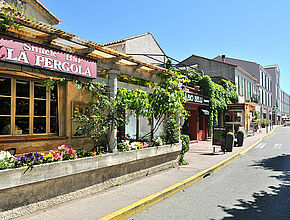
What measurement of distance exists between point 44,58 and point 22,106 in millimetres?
2986

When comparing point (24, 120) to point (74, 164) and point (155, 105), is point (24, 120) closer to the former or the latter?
point (74, 164)

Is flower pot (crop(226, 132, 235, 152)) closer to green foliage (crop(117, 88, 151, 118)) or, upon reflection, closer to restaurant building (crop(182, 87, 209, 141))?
restaurant building (crop(182, 87, 209, 141))

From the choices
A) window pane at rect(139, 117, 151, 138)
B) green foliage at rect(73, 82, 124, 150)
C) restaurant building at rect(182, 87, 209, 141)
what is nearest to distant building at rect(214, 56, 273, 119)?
restaurant building at rect(182, 87, 209, 141)

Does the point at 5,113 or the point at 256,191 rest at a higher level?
the point at 5,113

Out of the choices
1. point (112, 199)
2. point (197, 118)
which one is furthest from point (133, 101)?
point (197, 118)

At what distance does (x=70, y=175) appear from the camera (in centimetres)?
→ 500

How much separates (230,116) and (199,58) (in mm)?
7590

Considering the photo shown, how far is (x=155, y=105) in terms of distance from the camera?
7.65m

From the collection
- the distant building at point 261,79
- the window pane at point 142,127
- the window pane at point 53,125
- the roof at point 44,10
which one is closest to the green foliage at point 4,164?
the window pane at point 53,125

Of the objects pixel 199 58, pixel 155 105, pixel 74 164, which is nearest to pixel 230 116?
pixel 199 58

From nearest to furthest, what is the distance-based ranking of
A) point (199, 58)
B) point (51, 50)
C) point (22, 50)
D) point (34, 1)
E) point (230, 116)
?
point (22, 50), point (51, 50), point (34, 1), point (230, 116), point (199, 58)

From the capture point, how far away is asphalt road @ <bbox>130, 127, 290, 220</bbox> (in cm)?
472

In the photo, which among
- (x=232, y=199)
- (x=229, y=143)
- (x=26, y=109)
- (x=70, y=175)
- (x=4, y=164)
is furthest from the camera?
(x=229, y=143)

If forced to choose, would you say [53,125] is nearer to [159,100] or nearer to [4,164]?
[159,100]
